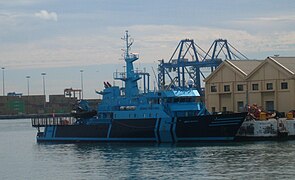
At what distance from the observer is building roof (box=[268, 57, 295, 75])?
65.6 m

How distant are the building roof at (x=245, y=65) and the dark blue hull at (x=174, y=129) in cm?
1623

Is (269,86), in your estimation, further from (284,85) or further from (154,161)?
(154,161)

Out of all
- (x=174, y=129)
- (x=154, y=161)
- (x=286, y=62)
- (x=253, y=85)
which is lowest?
(x=154, y=161)

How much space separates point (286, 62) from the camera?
67438mm

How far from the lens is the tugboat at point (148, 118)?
177 feet

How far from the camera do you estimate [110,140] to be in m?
58.3

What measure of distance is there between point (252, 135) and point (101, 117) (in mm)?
11984

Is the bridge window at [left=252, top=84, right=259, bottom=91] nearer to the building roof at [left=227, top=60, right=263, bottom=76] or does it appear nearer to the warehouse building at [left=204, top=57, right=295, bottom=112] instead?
the warehouse building at [left=204, top=57, right=295, bottom=112]

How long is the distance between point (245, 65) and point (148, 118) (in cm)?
2020

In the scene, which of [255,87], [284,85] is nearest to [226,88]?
[255,87]

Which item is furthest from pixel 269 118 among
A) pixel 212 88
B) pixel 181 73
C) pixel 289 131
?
pixel 181 73

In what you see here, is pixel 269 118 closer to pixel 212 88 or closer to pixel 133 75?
pixel 133 75

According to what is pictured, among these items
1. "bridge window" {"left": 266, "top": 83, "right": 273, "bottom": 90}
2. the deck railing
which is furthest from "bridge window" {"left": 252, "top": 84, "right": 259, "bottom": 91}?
the deck railing

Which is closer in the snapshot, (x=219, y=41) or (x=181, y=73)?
(x=181, y=73)
